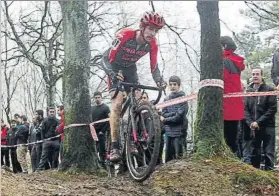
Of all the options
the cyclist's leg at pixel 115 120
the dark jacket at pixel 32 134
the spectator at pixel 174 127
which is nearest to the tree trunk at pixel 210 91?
the cyclist's leg at pixel 115 120

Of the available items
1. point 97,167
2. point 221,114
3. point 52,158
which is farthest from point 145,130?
point 52,158

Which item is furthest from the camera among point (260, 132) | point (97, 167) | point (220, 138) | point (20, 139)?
point (20, 139)

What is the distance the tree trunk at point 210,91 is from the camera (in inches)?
207

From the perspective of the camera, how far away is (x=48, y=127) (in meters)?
10.3

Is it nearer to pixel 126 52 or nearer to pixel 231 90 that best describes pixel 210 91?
pixel 231 90

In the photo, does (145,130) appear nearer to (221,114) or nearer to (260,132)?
(221,114)

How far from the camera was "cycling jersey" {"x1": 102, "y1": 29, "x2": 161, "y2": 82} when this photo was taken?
17.5 ft

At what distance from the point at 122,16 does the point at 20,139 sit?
11.6 m

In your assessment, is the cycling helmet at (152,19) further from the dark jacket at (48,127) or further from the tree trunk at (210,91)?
the dark jacket at (48,127)

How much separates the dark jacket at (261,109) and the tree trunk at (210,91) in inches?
42.0

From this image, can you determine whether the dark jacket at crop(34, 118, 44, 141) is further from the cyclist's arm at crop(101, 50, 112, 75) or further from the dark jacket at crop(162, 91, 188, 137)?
the cyclist's arm at crop(101, 50, 112, 75)

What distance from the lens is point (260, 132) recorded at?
6203 millimetres

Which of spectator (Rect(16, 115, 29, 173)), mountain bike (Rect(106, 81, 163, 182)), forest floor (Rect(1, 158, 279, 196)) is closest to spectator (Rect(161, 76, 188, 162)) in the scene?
mountain bike (Rect(106, 81, 163, 182))

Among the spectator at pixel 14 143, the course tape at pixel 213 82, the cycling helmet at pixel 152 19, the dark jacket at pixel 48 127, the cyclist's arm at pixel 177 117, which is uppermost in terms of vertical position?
the cycling helmet at pixel 152 19
